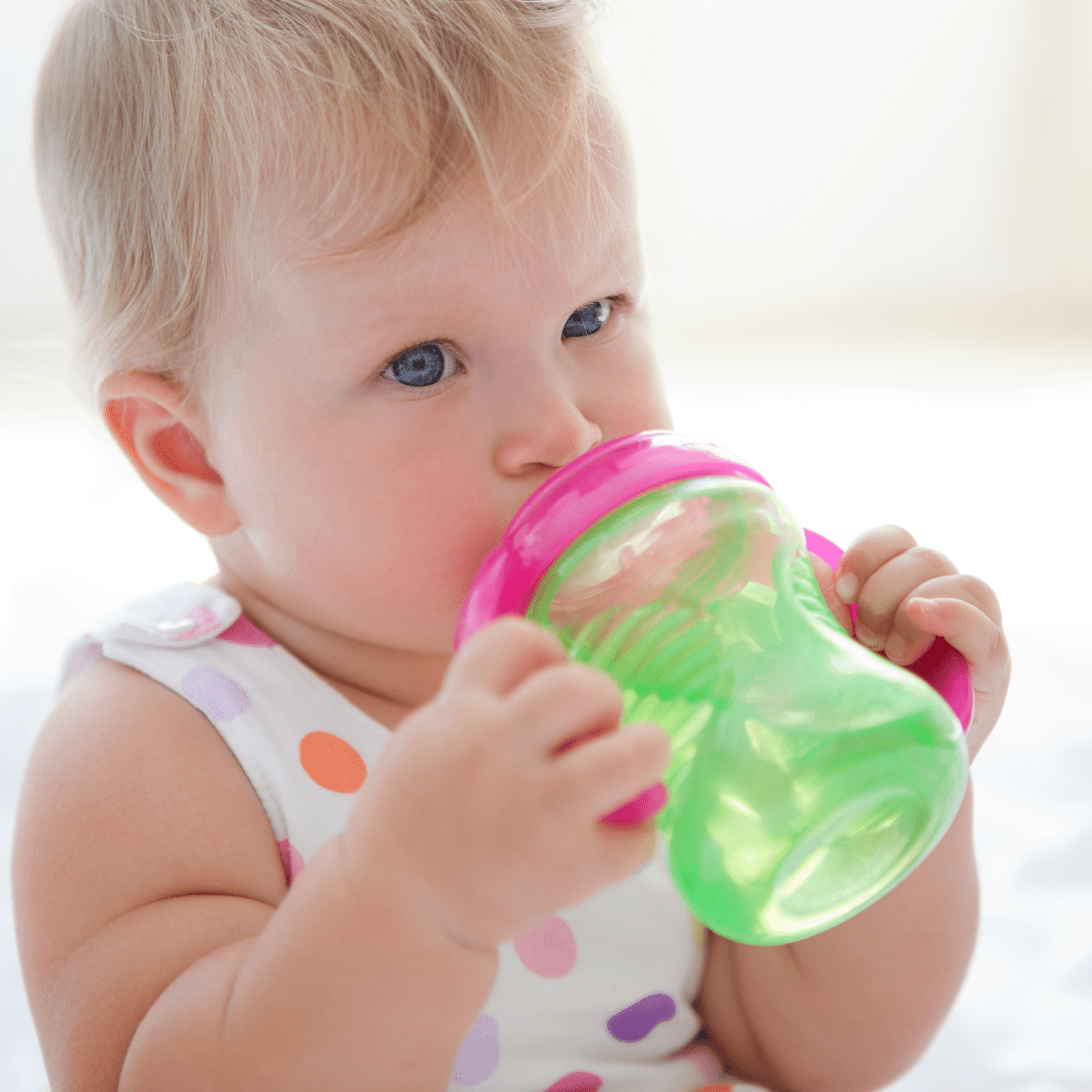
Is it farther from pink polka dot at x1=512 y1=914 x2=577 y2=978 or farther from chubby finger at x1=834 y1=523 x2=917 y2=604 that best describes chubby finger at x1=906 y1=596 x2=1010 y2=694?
pink polka dot at x1=512 y1=914 x2=577 y2=978

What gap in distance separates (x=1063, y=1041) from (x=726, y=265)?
2.26m

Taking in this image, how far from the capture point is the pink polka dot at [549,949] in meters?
0.79

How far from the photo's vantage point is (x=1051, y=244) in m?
2.99

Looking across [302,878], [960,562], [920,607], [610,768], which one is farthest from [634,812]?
[960,562]

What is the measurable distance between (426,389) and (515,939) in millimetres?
320

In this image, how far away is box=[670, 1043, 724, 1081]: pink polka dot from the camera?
2.71 feet

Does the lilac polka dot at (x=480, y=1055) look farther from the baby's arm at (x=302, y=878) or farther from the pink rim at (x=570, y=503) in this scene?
the pink rim at (x=570, y=503)

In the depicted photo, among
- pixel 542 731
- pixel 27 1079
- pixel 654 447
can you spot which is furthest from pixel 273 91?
pixel 27 1079

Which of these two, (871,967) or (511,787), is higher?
(511,787)

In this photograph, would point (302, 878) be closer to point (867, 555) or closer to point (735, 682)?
point (735, 682)

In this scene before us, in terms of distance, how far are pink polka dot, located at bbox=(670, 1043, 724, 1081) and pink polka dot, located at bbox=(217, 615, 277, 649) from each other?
0.37 m

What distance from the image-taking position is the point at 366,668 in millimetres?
842

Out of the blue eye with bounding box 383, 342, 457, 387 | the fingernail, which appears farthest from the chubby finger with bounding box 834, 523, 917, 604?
the blue eye with bounding box 383, 342, 457, 387

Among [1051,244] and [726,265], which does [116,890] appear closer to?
[726,265]
